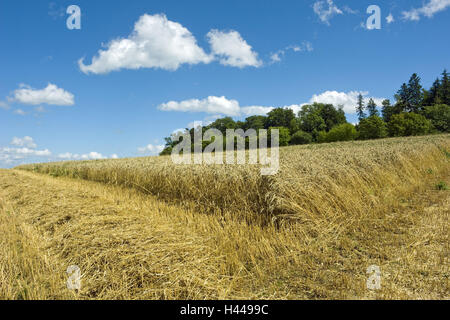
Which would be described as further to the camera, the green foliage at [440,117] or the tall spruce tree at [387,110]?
the tall spruce tree at [387,110]

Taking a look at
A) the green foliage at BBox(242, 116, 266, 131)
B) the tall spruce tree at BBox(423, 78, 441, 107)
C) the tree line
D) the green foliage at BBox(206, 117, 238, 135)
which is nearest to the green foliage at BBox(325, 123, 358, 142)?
the tree line

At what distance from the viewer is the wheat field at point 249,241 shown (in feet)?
9.67

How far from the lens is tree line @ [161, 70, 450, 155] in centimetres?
5216

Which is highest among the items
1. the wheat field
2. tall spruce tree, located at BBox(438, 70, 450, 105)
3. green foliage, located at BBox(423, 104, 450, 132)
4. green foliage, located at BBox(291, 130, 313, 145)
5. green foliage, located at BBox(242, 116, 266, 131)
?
tall spruce tree, located at BBox(438, 70, 450, 105)

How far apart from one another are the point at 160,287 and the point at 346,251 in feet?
9.37

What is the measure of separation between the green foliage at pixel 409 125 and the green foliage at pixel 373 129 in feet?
6.43

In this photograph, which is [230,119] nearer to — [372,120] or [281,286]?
[372,120]

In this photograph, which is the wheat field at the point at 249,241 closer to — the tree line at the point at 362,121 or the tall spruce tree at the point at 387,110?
the tree line at the point at 362,121

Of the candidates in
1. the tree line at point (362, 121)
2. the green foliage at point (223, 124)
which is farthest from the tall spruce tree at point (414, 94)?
the green foliage at point (223, 124)

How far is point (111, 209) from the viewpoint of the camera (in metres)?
5.72

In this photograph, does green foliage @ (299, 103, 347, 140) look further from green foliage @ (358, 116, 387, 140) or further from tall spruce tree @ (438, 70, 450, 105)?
tall spruce tree @ (438, 70, 450, 105)

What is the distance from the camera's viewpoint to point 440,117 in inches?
2200
